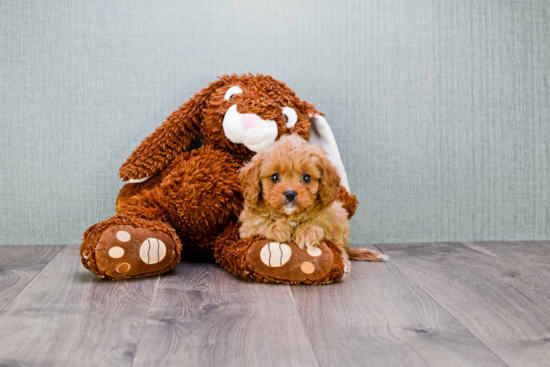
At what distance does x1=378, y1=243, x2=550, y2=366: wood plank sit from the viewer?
0.85 m

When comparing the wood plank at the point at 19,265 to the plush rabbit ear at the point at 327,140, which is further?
the plush rabbit ear at the point at 327,140

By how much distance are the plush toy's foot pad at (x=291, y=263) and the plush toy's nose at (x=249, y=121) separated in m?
0.35

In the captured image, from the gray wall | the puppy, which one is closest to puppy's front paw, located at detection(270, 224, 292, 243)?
the puppy

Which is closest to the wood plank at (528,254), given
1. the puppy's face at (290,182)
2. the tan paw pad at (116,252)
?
the puppy's face at (290,182)

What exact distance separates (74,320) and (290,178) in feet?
1.92

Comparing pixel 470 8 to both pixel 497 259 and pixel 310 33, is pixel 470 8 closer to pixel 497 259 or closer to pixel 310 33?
pixel 310 33

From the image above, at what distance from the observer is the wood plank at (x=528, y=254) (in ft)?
4.47

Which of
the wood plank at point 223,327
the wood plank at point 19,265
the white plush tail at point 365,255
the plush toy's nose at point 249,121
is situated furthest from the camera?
the white plush tail at point 365,255

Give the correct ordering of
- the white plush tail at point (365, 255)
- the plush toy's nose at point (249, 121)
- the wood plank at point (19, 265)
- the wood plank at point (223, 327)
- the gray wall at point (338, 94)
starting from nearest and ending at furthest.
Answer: the wood plank at point (223, 327)
the wood plank at point (19, 265)
the plush toy's nose at point (249, 121)
the white plush tail at point (365, 255)
the gray wall at point (338, 94)

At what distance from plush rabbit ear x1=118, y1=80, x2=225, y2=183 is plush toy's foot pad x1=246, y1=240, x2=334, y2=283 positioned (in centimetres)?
46

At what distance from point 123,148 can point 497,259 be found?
51.0 inches

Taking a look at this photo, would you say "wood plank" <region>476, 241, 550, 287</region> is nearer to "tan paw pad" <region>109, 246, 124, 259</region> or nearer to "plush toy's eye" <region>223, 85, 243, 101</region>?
"plush toy's eye" <region>223, 85, 243, 101</region>

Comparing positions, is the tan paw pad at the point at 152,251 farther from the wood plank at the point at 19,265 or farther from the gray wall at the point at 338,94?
the gray wall at the point at 338,94

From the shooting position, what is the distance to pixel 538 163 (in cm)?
176
